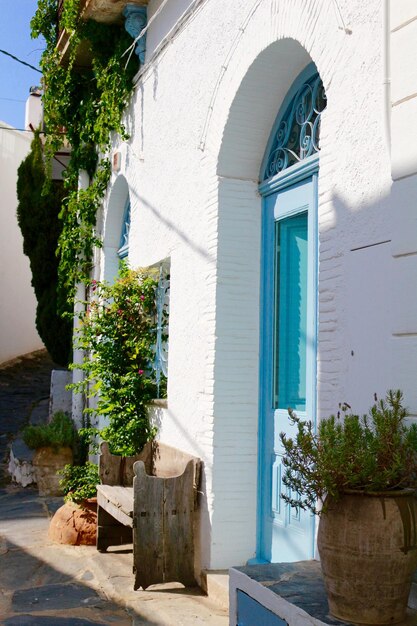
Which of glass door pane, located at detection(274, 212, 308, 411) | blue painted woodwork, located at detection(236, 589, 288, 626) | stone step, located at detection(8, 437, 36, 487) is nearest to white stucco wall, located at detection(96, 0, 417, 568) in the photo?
glass door pane, located at detection(274, 212, 308, 411)

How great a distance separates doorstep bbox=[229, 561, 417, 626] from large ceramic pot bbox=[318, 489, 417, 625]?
0.09 metres

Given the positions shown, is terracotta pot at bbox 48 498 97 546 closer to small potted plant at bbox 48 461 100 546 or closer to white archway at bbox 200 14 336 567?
small potted plant at bbox 48 461 100 546

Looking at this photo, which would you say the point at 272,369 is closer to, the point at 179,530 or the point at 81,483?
the point at 179,530

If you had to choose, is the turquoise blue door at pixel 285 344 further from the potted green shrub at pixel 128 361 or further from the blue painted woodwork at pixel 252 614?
the potted green shrub at pixel 128 361

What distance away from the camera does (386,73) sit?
3.53 m

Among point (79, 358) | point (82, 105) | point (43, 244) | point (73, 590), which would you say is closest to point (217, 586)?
point (73, 590)

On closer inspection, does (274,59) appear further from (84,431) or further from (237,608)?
(84,431)

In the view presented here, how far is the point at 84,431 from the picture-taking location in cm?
786

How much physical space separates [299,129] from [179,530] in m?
2.83

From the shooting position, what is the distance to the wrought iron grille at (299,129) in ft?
16.0

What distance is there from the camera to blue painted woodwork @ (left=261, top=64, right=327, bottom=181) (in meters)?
4.88

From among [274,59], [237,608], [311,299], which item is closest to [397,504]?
[237,608]

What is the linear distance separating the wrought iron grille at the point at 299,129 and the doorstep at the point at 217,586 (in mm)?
2724

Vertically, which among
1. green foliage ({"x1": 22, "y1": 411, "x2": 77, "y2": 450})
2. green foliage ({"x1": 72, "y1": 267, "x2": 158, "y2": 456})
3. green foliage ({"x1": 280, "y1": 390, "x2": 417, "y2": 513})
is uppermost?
green foliage ({"x1": 72, "y1": 267, "x2": 158, "y2": 456})
